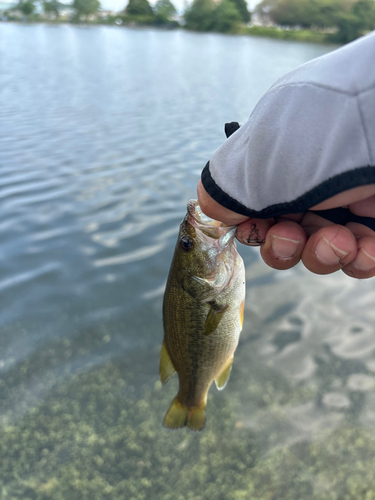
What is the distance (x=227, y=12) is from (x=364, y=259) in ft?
379

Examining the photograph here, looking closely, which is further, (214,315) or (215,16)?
(215,16)

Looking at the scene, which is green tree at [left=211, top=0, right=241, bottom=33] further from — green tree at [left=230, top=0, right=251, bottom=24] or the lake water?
the lake water

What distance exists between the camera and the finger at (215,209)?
1.78 meters

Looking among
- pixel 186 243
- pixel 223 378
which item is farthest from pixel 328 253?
pixel 223 378

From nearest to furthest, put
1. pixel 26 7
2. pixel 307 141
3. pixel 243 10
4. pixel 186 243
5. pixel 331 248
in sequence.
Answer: pixel 307 141
pixel 331 248
pixel 186 243
pixel 243 10
pixel 26 7

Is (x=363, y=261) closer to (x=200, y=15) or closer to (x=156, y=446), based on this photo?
(x=156, y=446)

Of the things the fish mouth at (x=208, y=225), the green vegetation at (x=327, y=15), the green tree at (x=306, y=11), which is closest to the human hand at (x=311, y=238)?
the fish mouth at (x=208, y=225)

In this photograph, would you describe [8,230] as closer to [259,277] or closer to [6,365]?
[6,365]

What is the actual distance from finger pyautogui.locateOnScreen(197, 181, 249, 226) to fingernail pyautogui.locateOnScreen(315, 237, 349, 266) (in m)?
0.41

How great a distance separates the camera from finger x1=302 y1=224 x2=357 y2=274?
5.92 feet

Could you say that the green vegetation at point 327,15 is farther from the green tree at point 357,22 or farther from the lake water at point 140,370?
the lake water at point 140,370

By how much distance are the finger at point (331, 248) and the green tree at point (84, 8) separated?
131m

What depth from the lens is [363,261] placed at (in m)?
1.86

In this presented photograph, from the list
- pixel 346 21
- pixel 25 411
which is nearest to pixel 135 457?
pixel 25 411
